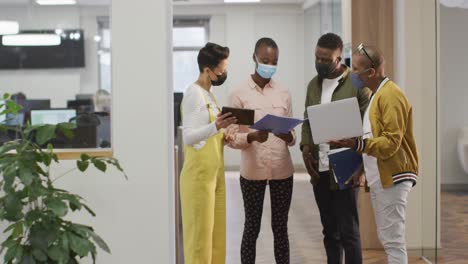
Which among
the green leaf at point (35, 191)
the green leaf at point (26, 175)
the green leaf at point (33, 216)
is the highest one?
the green leaf at point (26, 175)

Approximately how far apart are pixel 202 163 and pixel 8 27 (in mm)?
1283

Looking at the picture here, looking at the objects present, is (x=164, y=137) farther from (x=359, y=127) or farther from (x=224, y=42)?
(x=224, y=42)

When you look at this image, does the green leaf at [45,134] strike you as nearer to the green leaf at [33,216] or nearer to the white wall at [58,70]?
the green leaf at [33,216]

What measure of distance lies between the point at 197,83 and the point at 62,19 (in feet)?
3.17

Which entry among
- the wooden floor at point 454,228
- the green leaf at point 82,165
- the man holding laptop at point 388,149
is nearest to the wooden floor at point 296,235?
the wooden floor at point 454,228

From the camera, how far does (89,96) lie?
3.38m

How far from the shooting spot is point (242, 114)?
3877mm

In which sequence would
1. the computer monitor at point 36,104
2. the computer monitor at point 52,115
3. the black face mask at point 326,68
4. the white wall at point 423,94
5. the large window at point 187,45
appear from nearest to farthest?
the computer monitor at point 52,115 < the computer monitor at point 36,104 < the black face mask at point 326,68 < the white wall at point 423,94 < the large window at point 187,45

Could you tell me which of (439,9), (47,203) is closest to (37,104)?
(47,203)

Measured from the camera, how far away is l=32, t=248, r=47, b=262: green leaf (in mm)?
2684

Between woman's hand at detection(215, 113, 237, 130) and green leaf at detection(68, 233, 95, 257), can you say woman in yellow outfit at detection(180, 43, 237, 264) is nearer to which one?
woman's hand at detection(215, 113, 237, 130)

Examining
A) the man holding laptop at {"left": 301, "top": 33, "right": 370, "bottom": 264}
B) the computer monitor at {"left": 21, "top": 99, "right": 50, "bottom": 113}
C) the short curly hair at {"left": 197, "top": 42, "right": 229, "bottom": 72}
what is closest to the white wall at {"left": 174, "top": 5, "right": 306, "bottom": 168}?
the man holding laptop at {"left": 301, "top": 33, "right": 370, "bottom": 264}

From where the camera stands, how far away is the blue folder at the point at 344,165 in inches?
157

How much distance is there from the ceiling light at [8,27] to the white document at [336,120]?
1.59 meters
